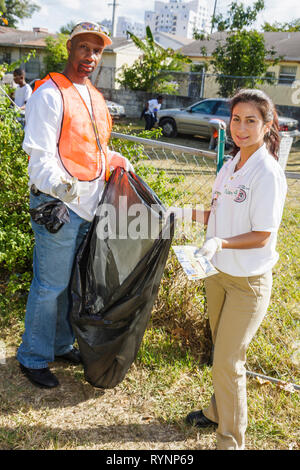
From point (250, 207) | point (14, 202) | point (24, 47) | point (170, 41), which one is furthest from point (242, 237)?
point (170, 41)

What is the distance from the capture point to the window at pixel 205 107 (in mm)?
11969

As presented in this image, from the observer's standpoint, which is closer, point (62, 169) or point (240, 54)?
point (62, 169)

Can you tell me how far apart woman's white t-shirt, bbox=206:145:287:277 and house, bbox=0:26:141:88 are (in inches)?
762

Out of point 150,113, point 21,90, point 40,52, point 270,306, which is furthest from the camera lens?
point 40,52

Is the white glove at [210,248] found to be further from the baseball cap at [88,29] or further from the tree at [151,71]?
the tree at [151,71]

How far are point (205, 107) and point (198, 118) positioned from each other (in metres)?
0.37

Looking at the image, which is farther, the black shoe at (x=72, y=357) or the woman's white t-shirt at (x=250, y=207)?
the black shoe at (x=72, y=357)

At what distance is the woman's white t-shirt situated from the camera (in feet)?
5.32

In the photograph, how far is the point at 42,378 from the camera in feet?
7.68

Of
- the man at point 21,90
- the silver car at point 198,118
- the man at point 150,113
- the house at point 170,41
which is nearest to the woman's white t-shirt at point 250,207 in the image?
the man at point 21,90

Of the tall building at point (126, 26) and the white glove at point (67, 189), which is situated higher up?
the tall building at point (126, 26)

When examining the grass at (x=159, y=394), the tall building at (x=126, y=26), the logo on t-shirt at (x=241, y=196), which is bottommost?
the grass at (x=159, y=394)

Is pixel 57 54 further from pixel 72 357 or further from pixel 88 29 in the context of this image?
pixel 72 357
